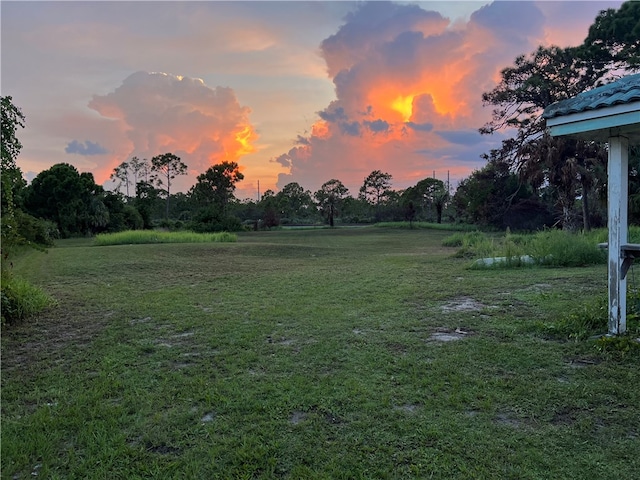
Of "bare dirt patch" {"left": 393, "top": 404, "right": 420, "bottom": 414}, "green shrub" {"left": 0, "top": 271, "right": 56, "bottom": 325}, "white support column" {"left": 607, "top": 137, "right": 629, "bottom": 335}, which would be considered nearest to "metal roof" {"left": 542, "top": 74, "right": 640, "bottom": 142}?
"white support column" {"left": 607, "top": 137, "right": 629, "bottom": 335}

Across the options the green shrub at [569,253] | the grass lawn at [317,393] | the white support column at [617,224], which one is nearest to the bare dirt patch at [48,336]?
the grass lawn at [317,393]

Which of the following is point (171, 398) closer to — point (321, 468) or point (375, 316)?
point (321, 468)

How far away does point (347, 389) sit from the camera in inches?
107

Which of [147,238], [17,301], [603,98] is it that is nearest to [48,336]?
[17,301]

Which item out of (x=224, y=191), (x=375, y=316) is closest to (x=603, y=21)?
(x=375, y=316)

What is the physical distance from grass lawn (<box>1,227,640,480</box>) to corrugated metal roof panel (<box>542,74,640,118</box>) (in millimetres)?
1995

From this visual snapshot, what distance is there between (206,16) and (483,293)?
6904 millimetres

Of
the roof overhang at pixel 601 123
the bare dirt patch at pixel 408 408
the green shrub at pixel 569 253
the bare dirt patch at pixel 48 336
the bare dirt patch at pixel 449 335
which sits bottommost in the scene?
the bare dirt patch at pixel 449 335

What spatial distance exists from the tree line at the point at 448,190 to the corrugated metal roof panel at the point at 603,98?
5543 millimetres

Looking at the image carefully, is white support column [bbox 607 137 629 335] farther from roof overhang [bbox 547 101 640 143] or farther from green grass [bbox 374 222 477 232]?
green grass [bbox 374 222 477 232]

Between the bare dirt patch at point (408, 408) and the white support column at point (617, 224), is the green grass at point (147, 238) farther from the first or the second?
the bare dirt patch at point (408, 408)

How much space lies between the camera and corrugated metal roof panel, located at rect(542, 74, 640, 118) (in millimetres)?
3156

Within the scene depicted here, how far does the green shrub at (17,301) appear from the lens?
445cm

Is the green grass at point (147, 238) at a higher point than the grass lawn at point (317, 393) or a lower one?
higher
